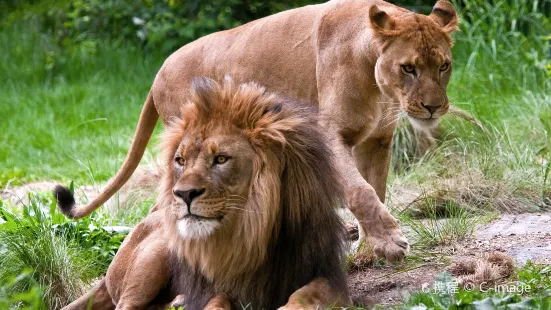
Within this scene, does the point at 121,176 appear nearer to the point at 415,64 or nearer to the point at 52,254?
the point at 52,254

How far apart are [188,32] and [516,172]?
4.89m

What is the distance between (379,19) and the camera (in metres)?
4.92

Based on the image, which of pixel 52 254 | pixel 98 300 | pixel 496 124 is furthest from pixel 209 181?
pixel 496 124

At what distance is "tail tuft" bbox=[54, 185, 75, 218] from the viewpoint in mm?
5168

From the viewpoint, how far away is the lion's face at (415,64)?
4.75m

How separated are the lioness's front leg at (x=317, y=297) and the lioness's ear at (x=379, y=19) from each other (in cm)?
141

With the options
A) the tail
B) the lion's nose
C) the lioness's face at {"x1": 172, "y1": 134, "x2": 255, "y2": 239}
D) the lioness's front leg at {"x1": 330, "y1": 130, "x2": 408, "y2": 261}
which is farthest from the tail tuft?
the lion's nose

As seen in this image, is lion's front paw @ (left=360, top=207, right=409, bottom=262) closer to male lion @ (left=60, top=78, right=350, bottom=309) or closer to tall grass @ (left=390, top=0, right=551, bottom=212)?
male lion @ (left=60, top=78, right=350, bottom=309)

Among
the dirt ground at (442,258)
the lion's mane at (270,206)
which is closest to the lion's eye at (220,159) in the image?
the lion's mane at (270,206)

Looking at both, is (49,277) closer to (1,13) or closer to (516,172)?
(516,172)

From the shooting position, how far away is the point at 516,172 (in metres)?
6.21

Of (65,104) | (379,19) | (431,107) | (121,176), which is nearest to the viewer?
(431,107)

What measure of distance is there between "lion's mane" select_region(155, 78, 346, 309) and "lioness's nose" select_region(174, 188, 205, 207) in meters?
0.20

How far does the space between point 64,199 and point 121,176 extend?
1.40ft
